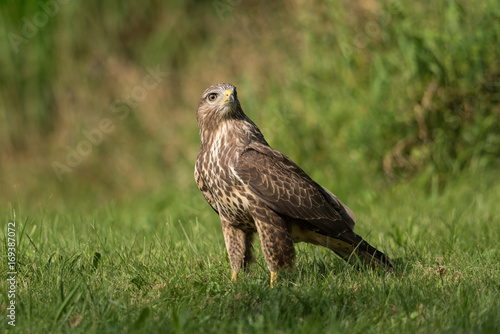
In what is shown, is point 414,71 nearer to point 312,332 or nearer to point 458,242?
point 458,242

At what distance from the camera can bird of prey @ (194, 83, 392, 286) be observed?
14.2 feet

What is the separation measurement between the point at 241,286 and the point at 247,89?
5.74m

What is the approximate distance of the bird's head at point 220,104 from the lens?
4656 mm

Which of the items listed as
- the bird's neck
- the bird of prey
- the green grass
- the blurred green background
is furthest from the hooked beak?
the blurred green background

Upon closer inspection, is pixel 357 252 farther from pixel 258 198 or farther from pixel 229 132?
pixel 229 132

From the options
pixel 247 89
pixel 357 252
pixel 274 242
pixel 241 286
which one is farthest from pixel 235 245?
pixel 247 89

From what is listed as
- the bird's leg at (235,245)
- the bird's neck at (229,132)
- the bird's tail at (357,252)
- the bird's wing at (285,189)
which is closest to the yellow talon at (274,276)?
the bird's leg at (235,245)

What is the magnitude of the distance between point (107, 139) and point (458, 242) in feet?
23.2

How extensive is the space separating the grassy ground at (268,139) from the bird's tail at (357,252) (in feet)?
0.39

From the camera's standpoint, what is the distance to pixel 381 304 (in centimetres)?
364

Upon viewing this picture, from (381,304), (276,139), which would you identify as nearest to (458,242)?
(381,304)

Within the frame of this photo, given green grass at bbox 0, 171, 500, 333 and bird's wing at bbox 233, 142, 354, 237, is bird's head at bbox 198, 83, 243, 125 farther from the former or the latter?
green grass at bbox 0, 171, 500, 333

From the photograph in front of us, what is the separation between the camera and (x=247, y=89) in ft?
30.7

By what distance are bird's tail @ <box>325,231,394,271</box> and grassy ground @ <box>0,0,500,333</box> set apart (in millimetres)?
119
